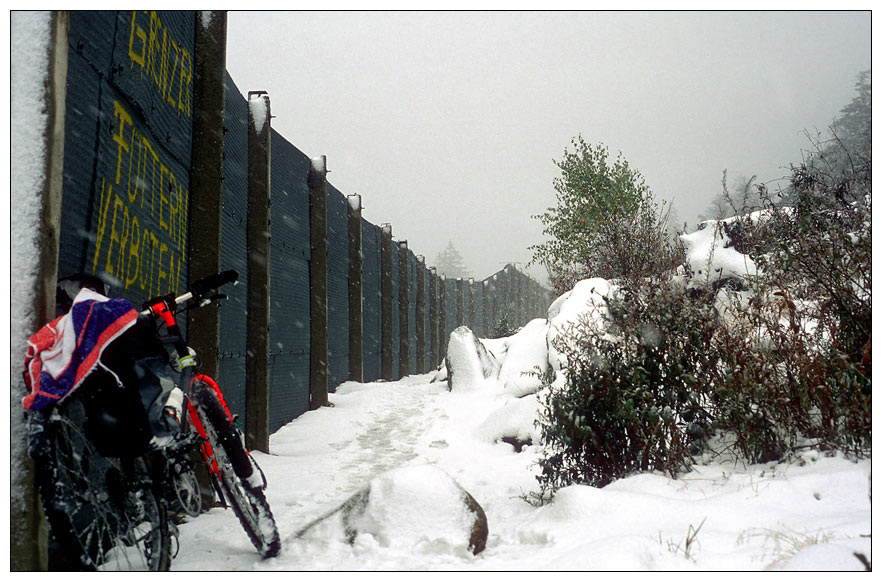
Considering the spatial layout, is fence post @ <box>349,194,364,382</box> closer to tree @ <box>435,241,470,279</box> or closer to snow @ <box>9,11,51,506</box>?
snow @ <box>9,11,51,506</box>

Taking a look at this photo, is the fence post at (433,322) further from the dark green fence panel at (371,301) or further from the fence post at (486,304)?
the fence post at (486,304)

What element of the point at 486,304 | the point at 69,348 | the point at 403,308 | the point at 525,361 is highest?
the point at 486,304

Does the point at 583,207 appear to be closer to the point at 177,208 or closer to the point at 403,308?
the point at 403,308

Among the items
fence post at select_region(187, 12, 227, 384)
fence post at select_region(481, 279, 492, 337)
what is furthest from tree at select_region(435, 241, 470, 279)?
fence post at select_region(187, 12, 227, 384)

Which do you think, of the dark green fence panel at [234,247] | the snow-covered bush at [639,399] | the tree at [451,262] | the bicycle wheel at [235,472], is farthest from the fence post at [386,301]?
the tree at [451,262]

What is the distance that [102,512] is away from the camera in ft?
7.93

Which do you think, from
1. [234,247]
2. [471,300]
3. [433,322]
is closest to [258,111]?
[234,247]

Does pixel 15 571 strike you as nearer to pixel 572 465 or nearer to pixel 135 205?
pixel 135 205

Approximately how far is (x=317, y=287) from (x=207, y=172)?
4532mm

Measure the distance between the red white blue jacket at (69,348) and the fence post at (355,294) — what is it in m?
9.73

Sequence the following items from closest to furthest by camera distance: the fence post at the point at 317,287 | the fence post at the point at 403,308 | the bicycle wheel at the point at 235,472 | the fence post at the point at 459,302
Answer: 1. the bicycle wheel at the point at 235,472
2. the fence post at the point at 317,287
3. the fence post at the point at 403,308
4. the fence post at the point at 459,302

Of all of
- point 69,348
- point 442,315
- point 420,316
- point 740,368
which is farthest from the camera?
point 442,315

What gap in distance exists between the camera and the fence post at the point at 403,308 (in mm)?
17031

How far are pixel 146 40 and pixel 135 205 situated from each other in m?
1.16
